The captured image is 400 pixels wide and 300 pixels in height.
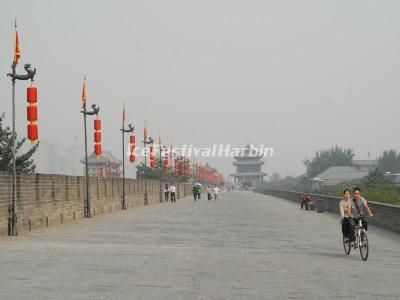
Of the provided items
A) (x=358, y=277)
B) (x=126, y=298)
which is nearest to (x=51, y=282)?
(x=126, y=298)

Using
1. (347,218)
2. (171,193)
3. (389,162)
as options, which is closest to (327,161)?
(389,162)

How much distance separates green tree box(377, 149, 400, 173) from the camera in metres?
165

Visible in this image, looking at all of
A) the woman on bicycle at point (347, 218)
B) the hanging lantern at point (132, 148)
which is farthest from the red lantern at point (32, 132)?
the hanging lantern at point (132, 148)

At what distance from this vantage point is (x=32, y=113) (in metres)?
21.6

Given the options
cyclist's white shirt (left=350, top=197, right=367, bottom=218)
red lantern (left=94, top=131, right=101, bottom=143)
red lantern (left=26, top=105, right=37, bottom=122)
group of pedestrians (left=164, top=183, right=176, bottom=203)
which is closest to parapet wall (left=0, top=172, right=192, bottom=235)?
red lantern (left=26, top=105, right=37, bottom=122)

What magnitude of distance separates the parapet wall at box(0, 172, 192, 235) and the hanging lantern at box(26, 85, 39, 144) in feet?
4.48

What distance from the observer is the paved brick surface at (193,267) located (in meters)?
9.02

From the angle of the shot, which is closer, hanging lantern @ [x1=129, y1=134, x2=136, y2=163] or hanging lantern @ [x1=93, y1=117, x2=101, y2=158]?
hanging lantern @ [x1=93, y1=117, x2=101, y2=158]

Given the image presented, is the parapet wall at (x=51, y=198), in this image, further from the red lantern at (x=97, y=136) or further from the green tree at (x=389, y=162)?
the green tree at (x=389, y=162)

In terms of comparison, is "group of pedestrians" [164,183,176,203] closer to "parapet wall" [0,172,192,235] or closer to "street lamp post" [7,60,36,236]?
"parapet wall" [0,172,192,235]

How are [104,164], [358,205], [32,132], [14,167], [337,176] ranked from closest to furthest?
[358,205], [14,167], [32,132], [337,176], [104,164]

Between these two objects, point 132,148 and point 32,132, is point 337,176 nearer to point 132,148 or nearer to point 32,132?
point 132,148

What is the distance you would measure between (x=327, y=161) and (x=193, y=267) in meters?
169

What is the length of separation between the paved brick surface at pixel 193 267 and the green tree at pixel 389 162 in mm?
150597
